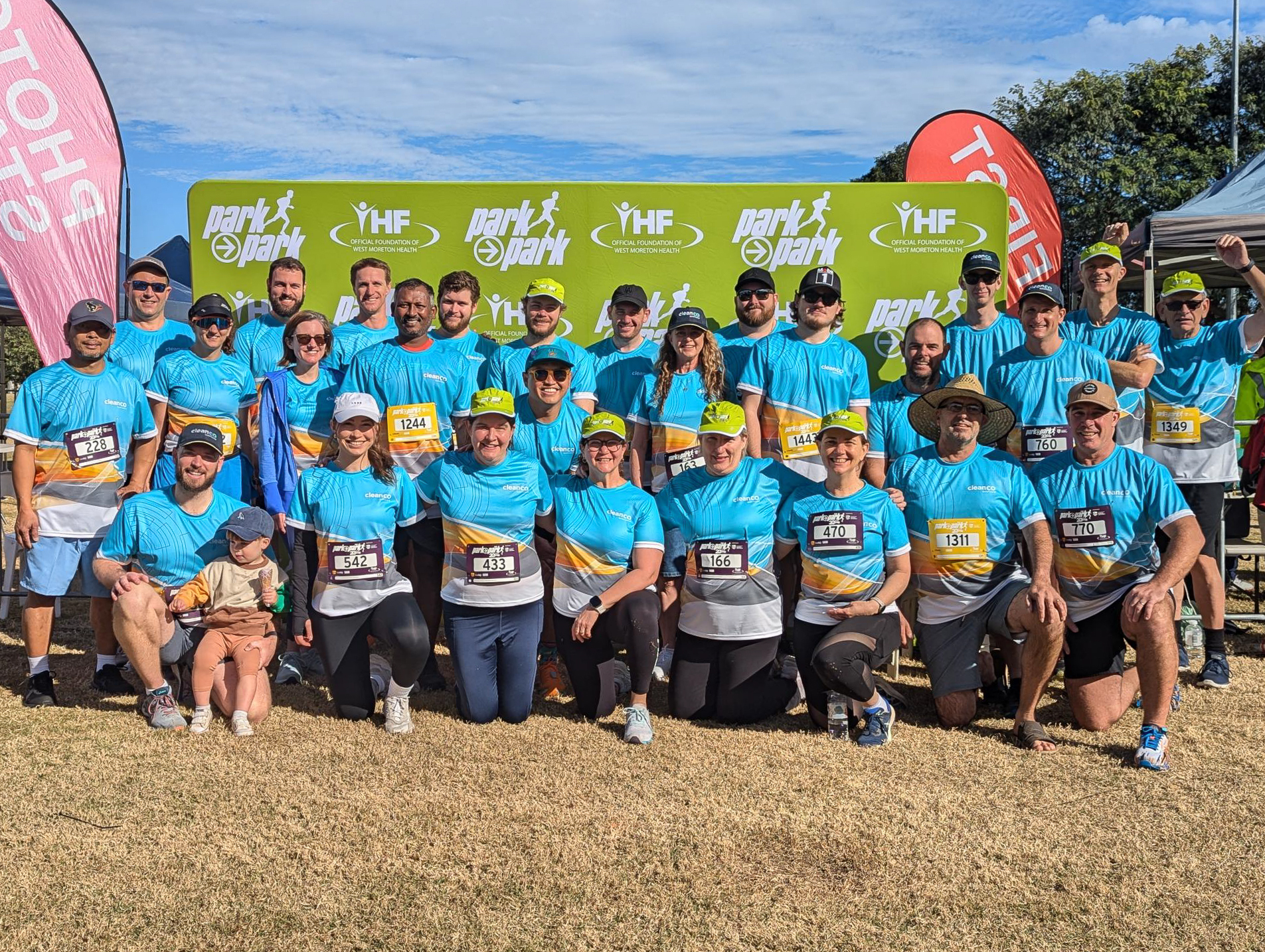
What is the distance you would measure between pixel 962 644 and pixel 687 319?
2.10m

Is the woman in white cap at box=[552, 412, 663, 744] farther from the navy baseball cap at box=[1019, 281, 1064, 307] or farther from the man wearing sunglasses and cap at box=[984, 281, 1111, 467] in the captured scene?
the navy baseball cap at box=[1019, 281, 1064, 307]

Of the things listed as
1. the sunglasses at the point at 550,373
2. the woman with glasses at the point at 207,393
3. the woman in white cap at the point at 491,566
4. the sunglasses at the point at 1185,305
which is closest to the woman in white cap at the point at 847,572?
the woman in white cap at the point at 491,566

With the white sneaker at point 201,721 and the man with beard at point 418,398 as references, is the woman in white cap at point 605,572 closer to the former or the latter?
the man with beard at point 418,398

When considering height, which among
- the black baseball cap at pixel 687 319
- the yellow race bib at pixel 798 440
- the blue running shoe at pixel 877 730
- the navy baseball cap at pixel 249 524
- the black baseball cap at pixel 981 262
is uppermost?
the black baseball cap at pixel 981 262

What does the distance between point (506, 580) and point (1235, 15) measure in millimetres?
23879

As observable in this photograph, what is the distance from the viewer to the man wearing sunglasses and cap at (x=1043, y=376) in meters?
5.32

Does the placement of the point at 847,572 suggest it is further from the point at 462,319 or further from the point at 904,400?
the point at 462,319

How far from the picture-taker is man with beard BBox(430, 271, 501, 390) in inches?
220

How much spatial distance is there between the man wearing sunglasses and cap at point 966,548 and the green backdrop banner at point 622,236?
2238mm

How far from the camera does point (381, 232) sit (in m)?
6.96

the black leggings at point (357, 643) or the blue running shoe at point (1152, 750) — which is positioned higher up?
the black leggings at point (357, 643)

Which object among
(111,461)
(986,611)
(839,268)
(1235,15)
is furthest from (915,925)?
(1235,15)

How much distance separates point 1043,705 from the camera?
5.11 meters

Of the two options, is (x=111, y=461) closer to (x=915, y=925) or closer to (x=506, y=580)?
(x=506, y=580)
